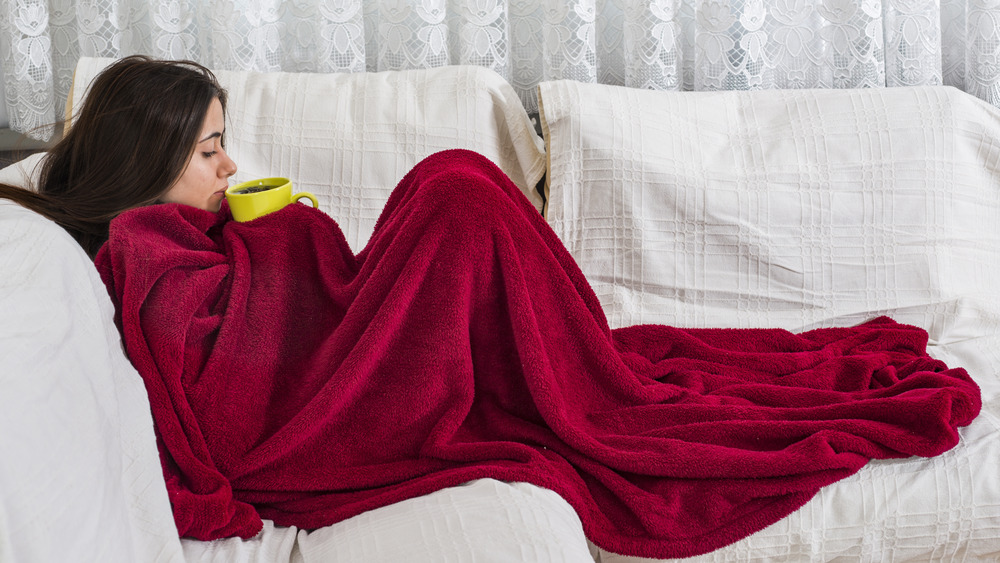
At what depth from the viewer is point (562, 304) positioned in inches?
46.4

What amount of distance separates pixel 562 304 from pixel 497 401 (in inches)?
6.6

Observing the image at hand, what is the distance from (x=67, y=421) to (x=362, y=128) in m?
0.91

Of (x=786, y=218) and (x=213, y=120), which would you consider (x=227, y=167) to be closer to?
(x=213, y=120)

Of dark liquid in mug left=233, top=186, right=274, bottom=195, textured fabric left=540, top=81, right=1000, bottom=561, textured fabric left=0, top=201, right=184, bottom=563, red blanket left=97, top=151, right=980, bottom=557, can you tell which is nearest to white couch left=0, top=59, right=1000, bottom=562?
textured fabric left=540, top=81, right=1000, bottom=561

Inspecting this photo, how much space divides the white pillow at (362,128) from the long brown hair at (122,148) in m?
0.29

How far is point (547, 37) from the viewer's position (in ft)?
5.85

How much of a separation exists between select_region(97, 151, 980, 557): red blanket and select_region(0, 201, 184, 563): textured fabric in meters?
0.07

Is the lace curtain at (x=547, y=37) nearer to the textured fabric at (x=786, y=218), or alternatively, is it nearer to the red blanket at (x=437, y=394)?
the textured fabric at (x=786, y=218)

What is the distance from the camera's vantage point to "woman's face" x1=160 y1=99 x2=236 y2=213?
48.9 inches

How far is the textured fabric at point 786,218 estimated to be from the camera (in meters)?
1.51

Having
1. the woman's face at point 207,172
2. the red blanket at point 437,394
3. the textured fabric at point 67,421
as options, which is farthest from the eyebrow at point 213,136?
the textured fabric at point 67,421

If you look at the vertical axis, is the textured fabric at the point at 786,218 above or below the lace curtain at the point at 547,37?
below

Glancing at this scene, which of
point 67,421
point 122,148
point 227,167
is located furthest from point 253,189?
point 67,421

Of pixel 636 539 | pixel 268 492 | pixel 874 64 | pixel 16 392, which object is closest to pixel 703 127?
pixel 874 64
